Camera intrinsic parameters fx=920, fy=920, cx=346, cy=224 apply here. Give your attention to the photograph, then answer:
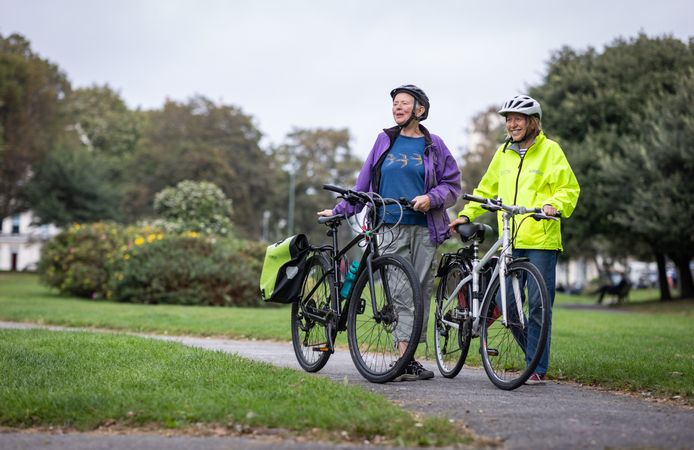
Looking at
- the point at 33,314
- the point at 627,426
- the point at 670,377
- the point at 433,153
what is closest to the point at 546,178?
the point at 433,153

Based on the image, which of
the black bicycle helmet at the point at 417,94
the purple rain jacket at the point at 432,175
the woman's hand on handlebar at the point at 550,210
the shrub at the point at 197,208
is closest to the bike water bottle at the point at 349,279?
the purple rain jacket at the point at 432,175

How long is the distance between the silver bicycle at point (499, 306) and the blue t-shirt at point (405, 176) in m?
0.42

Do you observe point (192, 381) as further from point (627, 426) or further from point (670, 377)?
point (670, 377)

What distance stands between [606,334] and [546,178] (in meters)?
6.51

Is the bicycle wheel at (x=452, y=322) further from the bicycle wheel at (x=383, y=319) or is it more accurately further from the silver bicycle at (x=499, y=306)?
the bicycle wheel at (x=383, y=319)

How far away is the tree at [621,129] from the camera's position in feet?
87.2

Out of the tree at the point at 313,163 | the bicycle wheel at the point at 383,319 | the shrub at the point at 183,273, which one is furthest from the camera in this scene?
the tree at the point at 313,163

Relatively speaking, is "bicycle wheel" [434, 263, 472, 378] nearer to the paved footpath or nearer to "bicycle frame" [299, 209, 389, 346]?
the paved footpath

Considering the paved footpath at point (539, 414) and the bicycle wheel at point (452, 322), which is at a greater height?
the bicycle wheel at point (452, 322)

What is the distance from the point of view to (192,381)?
238 inches

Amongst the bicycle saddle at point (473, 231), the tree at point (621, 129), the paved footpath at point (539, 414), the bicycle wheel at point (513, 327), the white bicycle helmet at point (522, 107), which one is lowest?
the paved footpath at point (539, 414)

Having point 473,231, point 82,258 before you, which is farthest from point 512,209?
point 82,258

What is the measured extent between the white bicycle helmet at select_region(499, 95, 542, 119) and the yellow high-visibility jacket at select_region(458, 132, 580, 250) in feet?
0.76

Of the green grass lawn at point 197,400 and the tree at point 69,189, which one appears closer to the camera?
the green grass lawn at point 197,400
